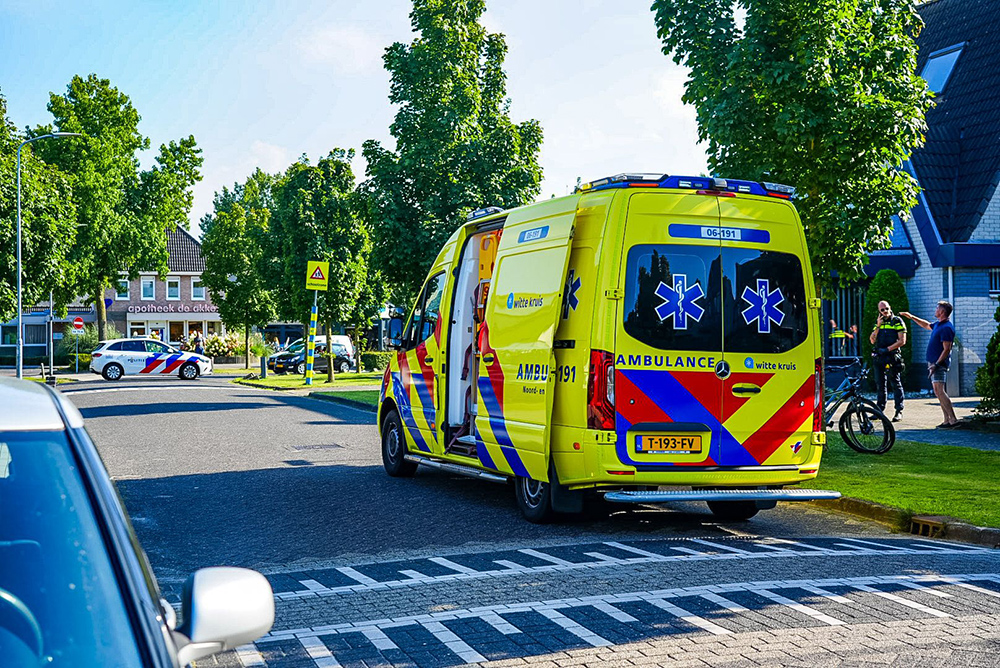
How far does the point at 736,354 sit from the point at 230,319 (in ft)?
180

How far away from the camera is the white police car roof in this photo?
8.17 ft

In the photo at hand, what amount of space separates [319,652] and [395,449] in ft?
24.0

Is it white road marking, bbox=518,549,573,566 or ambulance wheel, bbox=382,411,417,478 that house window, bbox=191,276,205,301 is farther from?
white road marking, bbox=518,549,573,566

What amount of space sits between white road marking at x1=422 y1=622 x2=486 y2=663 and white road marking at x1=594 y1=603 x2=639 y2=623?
35.7 inches

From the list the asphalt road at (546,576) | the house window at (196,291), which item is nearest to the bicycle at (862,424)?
the asphalt road at (546,576)

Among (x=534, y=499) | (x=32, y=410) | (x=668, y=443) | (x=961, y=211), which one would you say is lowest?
(x=534, y=499)

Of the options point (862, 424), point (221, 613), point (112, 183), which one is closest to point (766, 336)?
point (862, 424)

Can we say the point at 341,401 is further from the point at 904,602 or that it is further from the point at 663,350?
the point at 904,602

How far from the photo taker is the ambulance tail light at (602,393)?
28.6ft

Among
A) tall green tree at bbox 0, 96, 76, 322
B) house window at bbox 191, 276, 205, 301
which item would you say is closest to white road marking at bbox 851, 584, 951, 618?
tall green tree at bbox 0, 96, 76, 322

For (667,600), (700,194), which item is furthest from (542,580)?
(700,194)

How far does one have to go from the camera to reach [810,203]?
47.2ft

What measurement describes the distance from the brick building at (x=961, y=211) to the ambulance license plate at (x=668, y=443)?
19.1 metres

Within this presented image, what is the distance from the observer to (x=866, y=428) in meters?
14.1
